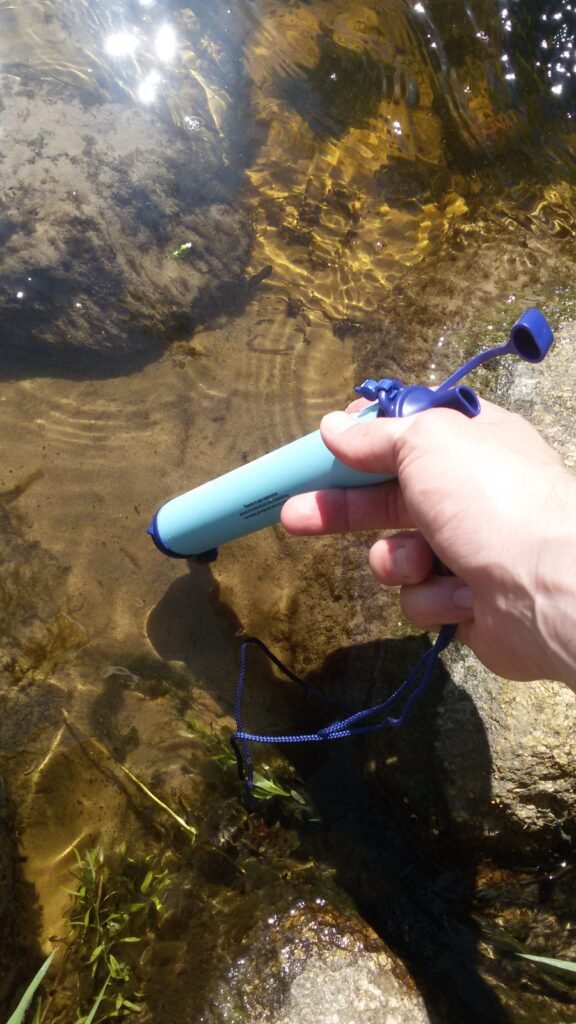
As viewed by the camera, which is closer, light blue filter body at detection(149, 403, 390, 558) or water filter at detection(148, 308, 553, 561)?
water filter at detection(148, 308, 553, 561)

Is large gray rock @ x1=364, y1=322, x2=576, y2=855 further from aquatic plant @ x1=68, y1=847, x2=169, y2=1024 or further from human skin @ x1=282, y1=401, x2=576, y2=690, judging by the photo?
aquatic plant @ x1=68, y1=847, x2=169, y2=1024

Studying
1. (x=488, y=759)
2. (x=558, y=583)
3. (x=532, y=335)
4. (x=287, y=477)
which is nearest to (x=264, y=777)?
(x=488, y=759)

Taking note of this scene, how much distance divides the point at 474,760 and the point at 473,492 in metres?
1.25

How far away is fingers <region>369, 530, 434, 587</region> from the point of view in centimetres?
242

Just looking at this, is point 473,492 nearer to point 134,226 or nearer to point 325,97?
point 134,226

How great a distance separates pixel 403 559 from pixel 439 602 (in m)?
0.18

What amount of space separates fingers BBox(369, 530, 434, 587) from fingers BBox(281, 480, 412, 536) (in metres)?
0.23

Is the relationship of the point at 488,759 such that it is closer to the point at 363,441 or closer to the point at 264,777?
the point at 264,777

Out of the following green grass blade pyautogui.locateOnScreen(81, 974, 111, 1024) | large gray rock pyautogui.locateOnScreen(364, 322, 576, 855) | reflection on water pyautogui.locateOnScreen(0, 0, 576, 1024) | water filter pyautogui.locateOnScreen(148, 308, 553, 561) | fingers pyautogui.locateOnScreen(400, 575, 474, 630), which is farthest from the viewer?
reflection on water pyautogui.locateOnScreen(0, 0, 576, 1024)

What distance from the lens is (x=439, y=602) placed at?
238 centimetres

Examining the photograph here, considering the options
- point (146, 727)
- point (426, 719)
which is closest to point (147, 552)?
point (146, 727)

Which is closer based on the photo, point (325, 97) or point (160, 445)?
point (160, 445)

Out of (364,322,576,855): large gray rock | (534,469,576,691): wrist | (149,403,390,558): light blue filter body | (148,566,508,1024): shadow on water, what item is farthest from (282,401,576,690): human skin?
(148,566,508,1024): shadow on water

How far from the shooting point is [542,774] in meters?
2.74
